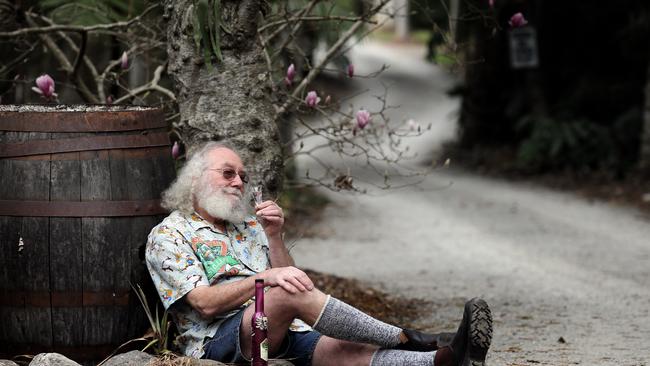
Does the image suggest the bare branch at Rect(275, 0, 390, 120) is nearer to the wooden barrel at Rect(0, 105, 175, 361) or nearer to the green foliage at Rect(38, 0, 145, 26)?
the green foliage at Rect(38, 0, 145, 26)

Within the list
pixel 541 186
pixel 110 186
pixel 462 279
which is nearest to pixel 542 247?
pixel 462 279

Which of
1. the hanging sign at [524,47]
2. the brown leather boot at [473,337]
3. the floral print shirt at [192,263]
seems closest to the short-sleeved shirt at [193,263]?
the floral print shirt at [192,263]

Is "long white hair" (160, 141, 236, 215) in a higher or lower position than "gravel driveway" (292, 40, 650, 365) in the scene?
higher

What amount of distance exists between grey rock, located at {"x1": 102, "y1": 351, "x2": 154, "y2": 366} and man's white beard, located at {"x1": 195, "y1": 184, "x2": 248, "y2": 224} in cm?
66

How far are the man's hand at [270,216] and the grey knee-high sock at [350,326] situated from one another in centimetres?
45

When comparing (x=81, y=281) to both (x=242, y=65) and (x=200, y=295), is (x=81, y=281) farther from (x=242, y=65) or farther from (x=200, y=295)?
(x=242, y=65)

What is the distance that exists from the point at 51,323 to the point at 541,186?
38.3 feet

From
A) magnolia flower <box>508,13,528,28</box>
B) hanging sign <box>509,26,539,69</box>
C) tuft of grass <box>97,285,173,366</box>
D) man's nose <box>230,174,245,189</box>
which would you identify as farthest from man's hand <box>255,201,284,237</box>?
hanging sign <box>509,26,539,69</box>

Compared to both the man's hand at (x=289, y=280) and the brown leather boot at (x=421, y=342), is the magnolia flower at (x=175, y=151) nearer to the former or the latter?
the man's hand at (x=289, y=280)

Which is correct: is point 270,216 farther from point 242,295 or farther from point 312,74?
point 312,74

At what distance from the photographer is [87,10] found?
25.0ft

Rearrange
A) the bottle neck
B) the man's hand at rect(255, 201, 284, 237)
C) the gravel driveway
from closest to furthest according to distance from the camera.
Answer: the bottle neck → the man's hand at rect(255, 201, 284, 237) → the gravel driveway

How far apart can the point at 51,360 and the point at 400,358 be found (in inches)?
55.9

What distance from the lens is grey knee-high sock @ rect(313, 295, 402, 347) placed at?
14.2 ft
